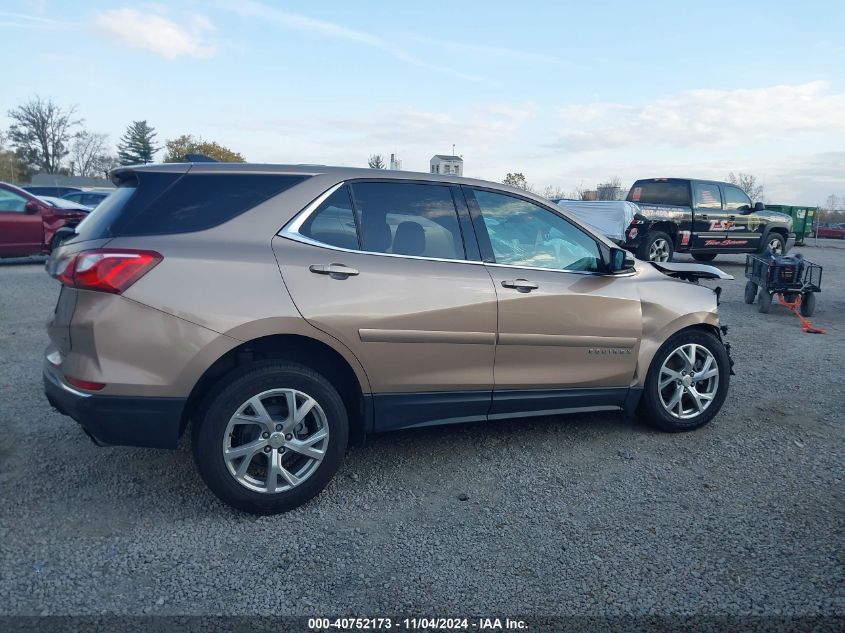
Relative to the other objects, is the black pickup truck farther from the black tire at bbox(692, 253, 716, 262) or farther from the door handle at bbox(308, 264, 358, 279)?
the door handle at bbox(308, 264, 358, 279)

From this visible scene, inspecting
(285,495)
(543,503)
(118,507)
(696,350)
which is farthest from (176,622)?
(696,350)

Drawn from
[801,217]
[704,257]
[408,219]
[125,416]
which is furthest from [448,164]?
[801,217]

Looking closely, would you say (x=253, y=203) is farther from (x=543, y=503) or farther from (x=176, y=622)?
(x=543, y=503)

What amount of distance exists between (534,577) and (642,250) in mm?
11939

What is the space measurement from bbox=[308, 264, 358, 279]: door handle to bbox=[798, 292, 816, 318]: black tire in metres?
8.46

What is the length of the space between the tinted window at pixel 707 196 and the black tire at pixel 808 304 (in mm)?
5447

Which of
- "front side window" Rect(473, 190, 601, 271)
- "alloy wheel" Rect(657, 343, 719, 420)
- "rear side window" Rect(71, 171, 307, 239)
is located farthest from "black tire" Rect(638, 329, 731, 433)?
"rear side window" Rect(71, 171, 307, 239)

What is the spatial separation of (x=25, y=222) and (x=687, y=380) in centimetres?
1272

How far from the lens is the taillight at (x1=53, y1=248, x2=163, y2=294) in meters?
2.99

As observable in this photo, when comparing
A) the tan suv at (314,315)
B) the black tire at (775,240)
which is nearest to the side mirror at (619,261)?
the tan suv at (314,315)

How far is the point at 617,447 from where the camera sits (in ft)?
14.2

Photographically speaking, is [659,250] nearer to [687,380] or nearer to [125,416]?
[687,380]

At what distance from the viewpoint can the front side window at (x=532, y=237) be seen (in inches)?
156

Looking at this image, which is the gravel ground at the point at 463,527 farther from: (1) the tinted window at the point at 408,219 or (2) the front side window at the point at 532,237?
(1) the tinted window at the point at 408,219
